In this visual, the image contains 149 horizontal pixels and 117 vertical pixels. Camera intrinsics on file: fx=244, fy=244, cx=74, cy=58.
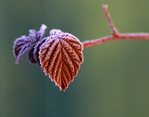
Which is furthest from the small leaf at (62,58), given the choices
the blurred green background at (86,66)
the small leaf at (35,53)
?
the blurred green background at (86,66)

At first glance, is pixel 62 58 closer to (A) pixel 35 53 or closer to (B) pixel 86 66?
(A) pixel 35 53

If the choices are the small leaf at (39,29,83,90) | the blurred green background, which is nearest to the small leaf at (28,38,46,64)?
the small leaf at (39,29,83,90)

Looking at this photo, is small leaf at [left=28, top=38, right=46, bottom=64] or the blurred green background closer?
small leaf at [left=28, top=38, right=46, bottom=64]

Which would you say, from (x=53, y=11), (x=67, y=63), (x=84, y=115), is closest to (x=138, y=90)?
(x=84, y=115)

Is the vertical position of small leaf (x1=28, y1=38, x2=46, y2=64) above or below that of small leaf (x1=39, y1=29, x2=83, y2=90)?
above

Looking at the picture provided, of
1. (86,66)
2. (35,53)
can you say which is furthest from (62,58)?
(86,66)

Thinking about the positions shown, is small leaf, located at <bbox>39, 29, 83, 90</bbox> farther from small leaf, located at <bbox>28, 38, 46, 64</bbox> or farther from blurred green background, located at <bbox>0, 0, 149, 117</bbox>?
blurred green background, located at <bbox>0, 0, 149, 117</bbox>

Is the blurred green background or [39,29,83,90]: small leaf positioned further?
the blurred green background
